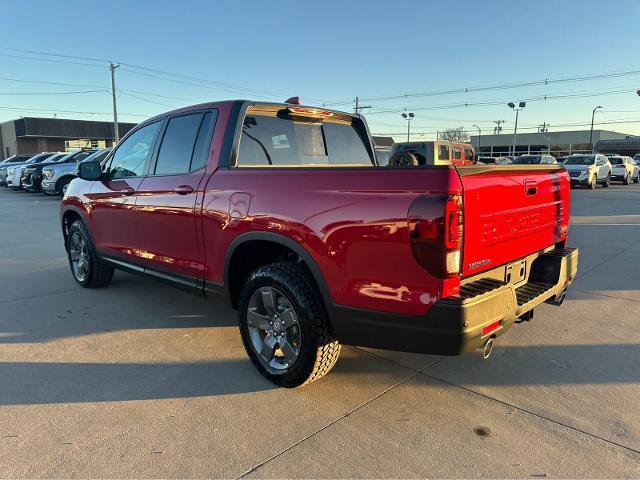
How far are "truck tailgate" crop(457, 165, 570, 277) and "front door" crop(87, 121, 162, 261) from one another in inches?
121

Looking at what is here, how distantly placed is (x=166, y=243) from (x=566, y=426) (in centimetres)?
Result: 324

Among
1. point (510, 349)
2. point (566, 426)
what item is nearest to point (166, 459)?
point (566, 426)

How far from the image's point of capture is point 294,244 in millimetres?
2938

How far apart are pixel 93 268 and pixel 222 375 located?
2.79 metres

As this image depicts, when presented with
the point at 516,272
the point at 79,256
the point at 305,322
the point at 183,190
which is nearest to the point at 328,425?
the point at 305,322

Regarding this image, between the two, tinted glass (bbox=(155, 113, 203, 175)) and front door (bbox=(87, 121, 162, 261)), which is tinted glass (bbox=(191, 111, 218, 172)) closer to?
tinted glass (bbox=(155, 113, 203, 175))

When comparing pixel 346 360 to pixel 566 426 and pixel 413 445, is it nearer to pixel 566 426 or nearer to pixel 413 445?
pixel 413 445

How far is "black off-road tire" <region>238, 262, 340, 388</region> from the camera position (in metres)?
2.93

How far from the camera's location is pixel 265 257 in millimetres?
3572

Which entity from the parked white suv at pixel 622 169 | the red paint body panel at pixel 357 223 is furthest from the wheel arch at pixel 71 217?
the parked white suv at pixel 622 169

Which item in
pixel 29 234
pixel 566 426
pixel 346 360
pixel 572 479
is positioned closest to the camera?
pixel 572 479

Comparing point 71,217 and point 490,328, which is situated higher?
point 71,217

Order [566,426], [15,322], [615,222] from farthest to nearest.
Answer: [615,222], [15,322], [566,426]

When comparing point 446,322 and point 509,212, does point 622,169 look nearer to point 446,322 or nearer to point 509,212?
point 509,212
